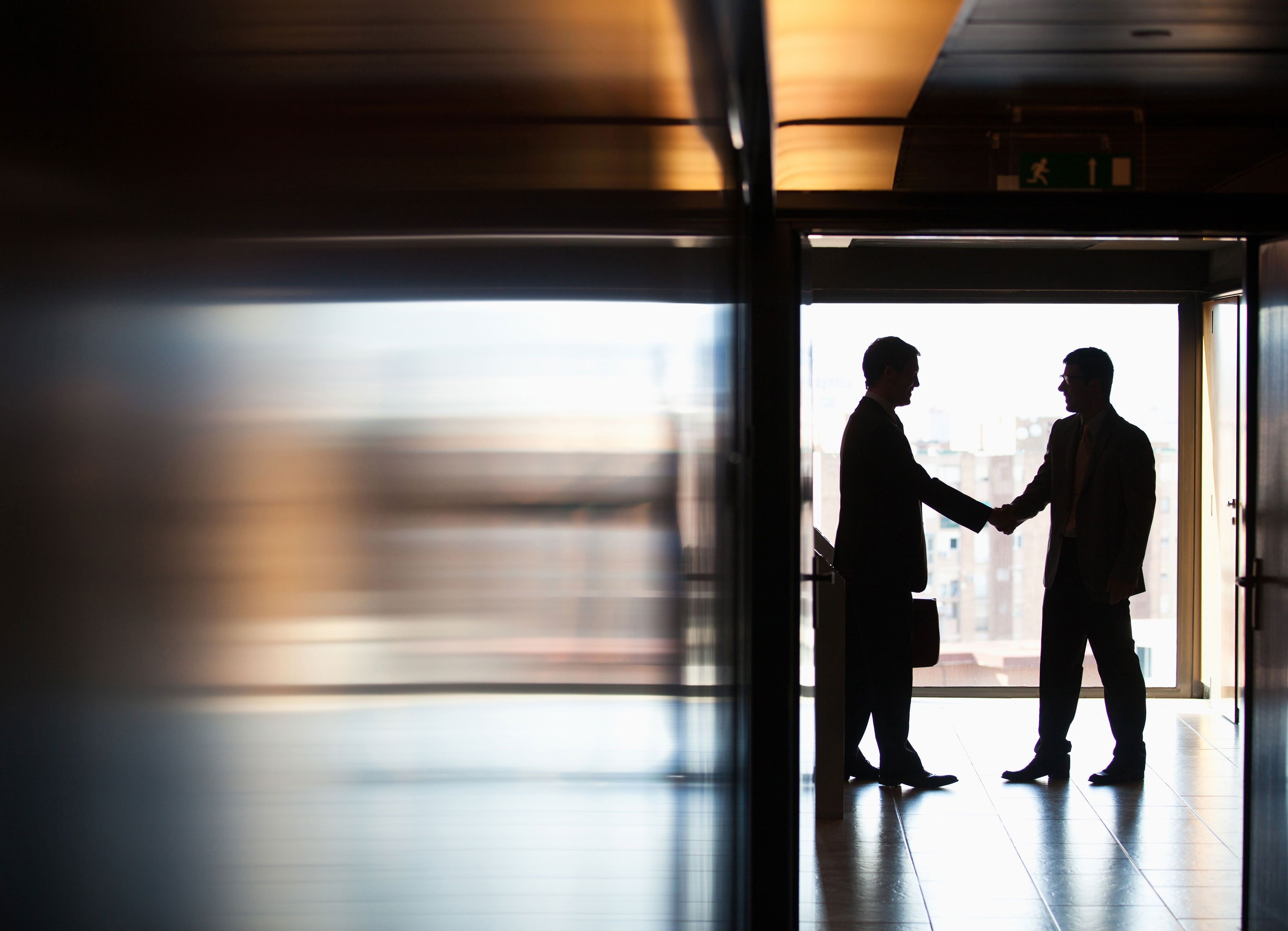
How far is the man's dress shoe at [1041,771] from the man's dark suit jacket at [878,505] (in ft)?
3.01

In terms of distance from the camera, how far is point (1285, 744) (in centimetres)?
256

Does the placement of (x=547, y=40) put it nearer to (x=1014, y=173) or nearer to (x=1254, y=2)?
(x=1014, y=173)

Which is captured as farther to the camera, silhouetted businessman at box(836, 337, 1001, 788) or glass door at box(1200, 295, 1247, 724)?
glass door at box(1200, 295, 1247, 724)

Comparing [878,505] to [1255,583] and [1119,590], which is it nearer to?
[1119,590]

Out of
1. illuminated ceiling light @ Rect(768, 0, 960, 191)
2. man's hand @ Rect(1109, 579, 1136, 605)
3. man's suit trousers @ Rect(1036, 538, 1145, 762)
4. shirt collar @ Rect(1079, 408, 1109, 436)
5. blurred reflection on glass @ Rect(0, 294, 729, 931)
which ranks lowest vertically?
man's suit trousers @ Rect(1036, 538, 1145, 762)

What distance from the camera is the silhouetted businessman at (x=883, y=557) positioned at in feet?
12.2

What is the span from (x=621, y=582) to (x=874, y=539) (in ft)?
11.1

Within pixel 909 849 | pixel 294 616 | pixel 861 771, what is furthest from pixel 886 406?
pixel 294 616

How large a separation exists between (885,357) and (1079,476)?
3.21 ft

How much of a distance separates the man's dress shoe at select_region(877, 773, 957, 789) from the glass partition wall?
1.53 meters

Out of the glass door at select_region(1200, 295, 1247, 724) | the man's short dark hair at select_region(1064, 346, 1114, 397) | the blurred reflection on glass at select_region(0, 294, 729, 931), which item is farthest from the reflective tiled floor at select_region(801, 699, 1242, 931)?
the blurred reflection on glass at select_region(0, 294, 729, 931)

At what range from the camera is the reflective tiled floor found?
A: 9.34ft

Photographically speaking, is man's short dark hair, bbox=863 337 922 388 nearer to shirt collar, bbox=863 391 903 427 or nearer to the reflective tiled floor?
shirt collar, bbox=863 391 903 427

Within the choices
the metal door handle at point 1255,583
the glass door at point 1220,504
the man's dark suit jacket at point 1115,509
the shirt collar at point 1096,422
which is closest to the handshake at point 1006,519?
the man's dark suit jacket at point 1115,509
